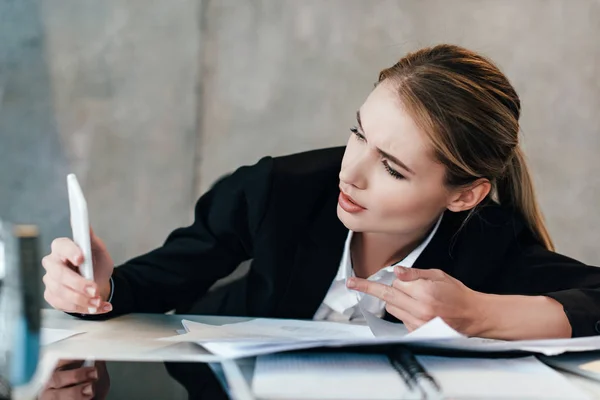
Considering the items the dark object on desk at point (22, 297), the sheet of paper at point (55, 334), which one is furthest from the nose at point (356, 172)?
the dark object on desk at point (22, 297)

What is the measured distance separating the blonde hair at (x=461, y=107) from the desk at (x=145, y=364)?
0.36 m

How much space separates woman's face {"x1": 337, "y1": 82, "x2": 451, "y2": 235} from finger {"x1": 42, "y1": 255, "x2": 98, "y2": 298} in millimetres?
377

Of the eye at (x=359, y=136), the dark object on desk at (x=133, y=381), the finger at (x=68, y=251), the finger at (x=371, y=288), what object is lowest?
the dark object on desk at (x=133, y=381)

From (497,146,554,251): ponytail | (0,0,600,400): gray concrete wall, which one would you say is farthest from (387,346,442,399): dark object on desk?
(0,0,600,400): gray concrete wall

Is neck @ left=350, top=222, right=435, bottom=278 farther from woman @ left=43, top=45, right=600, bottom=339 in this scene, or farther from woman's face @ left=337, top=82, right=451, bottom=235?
woman's face @ left=337, top=82, right=451, bottom=235

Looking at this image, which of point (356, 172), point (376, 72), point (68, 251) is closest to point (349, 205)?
point (356, 172)

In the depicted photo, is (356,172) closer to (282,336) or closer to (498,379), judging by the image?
(282,336)

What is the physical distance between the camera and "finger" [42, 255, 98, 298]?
804 millimetres

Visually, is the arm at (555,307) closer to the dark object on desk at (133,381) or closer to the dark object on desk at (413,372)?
the dark object on desk at (413,372)

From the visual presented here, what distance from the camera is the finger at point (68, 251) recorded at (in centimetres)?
79

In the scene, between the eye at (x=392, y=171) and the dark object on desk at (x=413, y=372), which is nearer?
the dark object on desk at (x=413, y=372)

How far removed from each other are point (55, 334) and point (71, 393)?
210mm

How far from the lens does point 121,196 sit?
70.1 inches

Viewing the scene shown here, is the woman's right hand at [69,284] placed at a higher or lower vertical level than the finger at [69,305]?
higher
